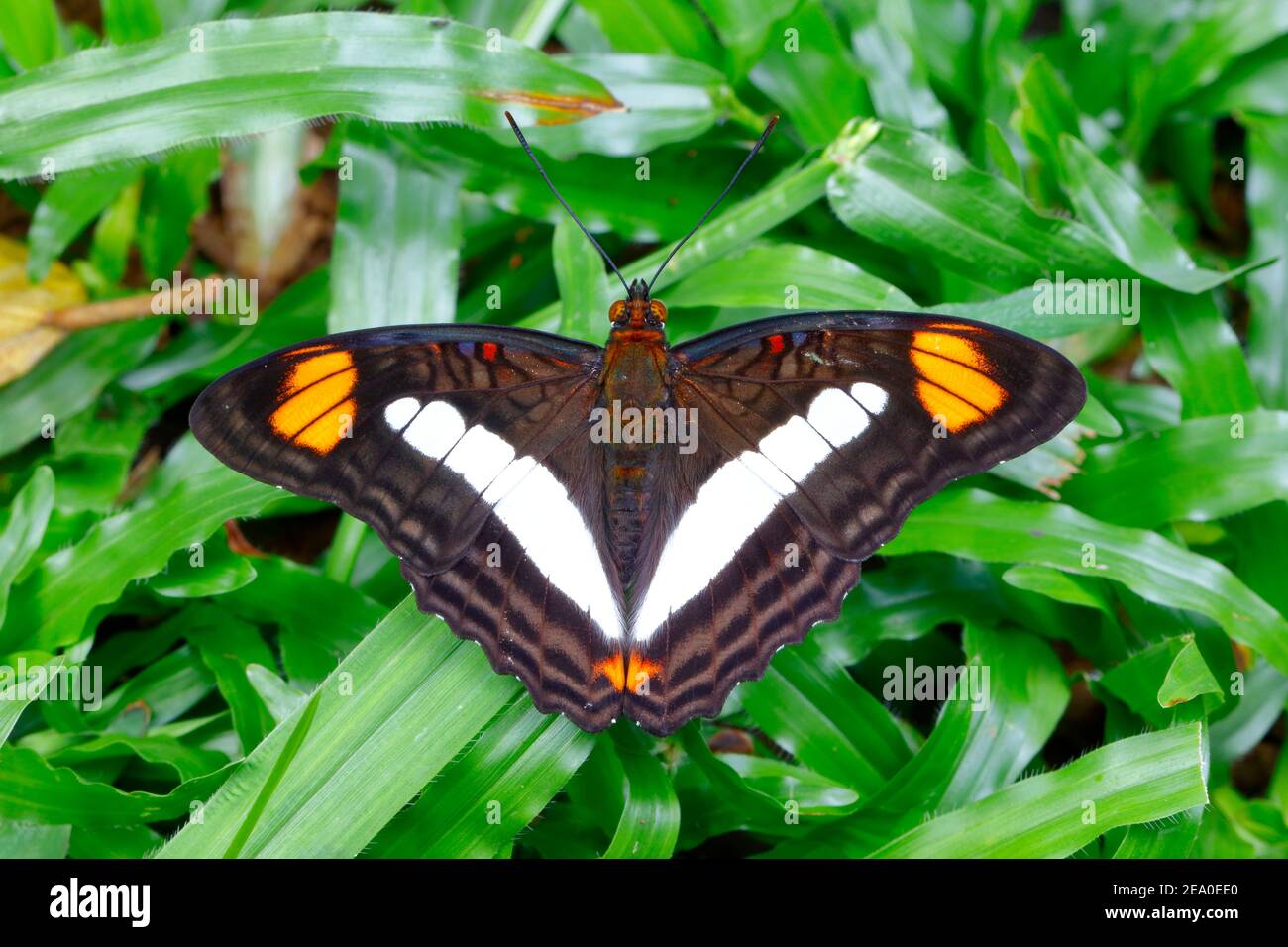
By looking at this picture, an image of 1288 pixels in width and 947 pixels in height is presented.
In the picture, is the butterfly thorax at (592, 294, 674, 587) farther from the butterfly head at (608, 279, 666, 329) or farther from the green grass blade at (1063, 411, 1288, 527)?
the green grass blade at (1063, 411, 1288, 527)

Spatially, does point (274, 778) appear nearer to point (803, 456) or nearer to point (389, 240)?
point (803, 456)

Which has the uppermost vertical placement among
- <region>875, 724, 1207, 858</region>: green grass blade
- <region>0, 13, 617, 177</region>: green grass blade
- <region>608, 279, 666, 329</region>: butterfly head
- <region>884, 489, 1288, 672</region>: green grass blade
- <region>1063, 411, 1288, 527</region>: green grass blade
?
<region>0, 13, 617, 177</region>: green grass blade


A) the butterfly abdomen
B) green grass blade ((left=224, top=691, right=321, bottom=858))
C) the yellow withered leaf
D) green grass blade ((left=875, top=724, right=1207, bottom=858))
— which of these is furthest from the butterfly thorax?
the yellow withered leaf

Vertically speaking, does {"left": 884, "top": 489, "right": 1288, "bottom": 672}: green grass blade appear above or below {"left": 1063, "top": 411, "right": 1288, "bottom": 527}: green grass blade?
below

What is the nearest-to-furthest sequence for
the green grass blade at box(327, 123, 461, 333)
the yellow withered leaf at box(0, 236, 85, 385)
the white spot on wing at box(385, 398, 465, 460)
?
the white spot on wing at box(385, 398, 465, 460), the green grass blade at box(327, 123, 461, 333), the yellow withered leaf at box(0, 236, 85, 385)

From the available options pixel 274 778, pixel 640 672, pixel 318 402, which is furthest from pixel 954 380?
pixel 274 778
